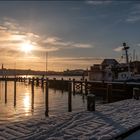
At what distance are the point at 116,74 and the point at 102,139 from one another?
4704 centimetres

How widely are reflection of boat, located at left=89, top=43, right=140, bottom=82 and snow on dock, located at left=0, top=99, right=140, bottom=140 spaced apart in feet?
116

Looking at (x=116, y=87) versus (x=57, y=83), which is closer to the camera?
(x=116, y=87)

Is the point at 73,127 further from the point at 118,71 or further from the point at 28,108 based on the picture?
the point at 118,71

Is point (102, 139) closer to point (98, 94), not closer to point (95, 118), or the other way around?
point (95, 118)

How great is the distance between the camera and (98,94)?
151ft

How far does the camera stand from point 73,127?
10.6m

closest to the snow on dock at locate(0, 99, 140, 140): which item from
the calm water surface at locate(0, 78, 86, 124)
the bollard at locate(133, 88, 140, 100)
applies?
the bollard at locate(133, 88, 140, 100)

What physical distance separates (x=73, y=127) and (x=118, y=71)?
45.3 meters

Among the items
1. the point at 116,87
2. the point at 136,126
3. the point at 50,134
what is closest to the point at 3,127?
the point at 50,134

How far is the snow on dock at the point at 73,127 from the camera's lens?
9312mm

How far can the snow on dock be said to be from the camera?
30.6 ft

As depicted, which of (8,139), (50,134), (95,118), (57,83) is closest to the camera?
(8,139)

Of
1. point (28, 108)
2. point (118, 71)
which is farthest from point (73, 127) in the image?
point (118, 71)

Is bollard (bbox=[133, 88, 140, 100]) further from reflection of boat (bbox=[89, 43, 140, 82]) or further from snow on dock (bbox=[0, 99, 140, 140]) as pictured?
reflection of boat (bbox=[89, 43, 140, 82])
